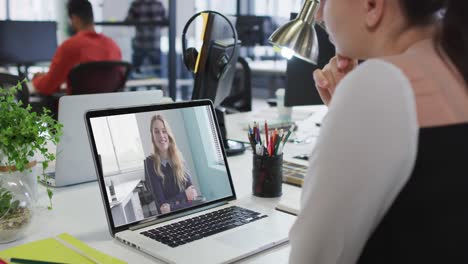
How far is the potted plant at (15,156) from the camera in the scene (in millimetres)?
985

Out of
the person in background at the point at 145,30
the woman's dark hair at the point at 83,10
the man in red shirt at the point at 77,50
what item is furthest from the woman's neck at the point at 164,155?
the person in background at the point at 145,30

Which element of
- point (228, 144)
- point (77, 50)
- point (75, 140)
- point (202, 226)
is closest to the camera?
point (202, 226)

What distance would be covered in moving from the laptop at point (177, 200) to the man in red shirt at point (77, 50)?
2.66m

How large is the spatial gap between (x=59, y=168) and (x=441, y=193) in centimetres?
101

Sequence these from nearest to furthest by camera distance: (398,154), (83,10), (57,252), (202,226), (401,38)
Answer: (398,154) → (401,38) → (57,252) → (202,226) → (83,10)

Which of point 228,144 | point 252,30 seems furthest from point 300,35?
point 252,30

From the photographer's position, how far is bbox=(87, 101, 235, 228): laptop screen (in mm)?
1061

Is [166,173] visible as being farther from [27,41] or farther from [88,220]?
[27,41]

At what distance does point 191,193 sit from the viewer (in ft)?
3.78

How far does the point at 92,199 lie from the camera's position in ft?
4.16

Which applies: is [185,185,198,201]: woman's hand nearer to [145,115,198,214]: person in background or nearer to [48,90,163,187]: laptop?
[145,115,198,214]: person in background

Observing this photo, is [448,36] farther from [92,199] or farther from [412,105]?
[92,199]

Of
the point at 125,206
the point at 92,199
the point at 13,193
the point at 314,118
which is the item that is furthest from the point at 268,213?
the point at 314,118

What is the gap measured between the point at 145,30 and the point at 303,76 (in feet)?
11.6
